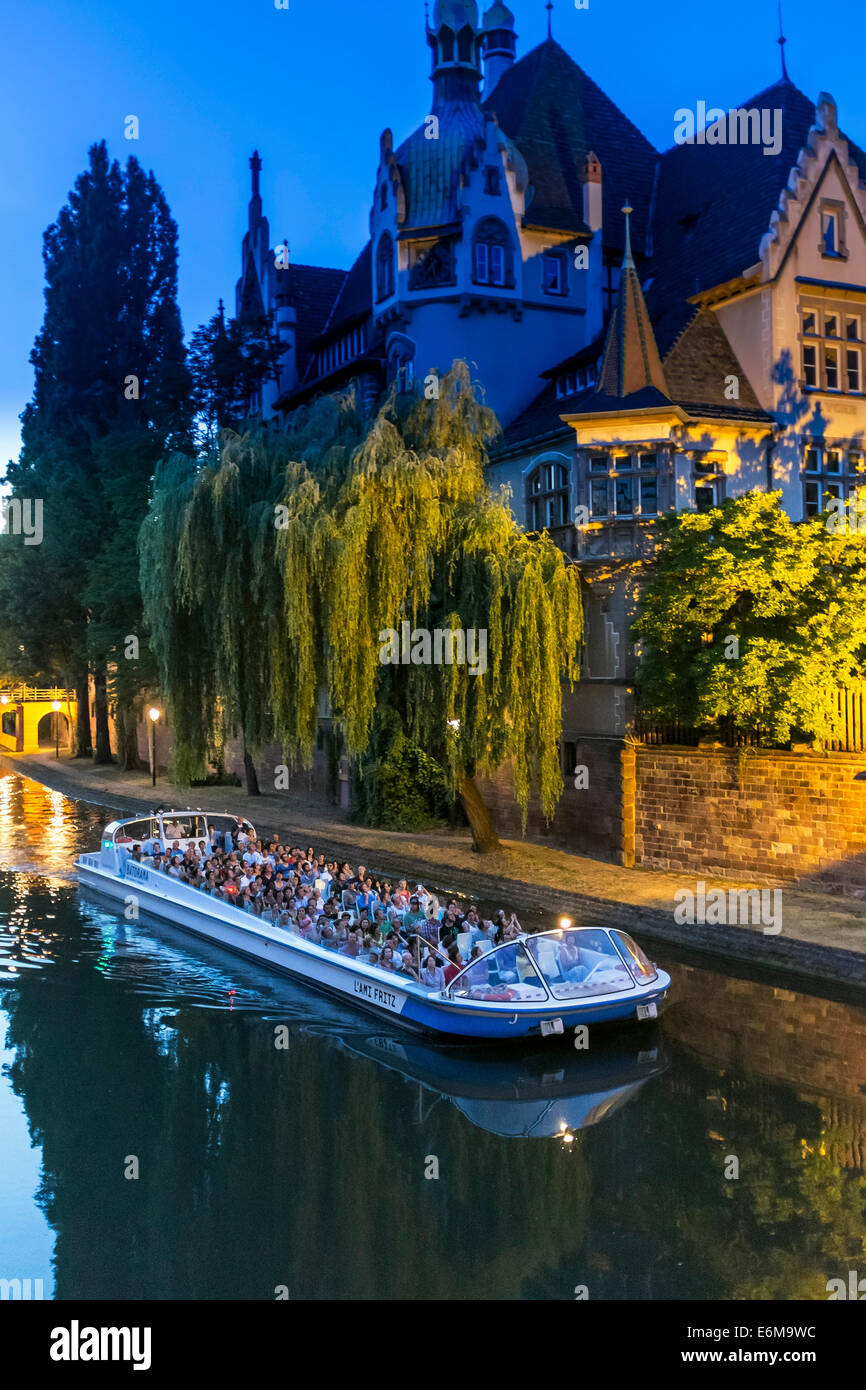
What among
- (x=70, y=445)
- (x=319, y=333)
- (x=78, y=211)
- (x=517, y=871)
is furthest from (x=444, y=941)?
(x=78, y=211)

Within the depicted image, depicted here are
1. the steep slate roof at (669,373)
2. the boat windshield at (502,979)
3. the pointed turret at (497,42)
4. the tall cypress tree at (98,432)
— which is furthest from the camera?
the pointed turret at (497,42)

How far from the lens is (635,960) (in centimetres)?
1526

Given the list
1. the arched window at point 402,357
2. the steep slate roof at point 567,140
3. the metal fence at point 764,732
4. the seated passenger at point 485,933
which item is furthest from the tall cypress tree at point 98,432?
the seated passenger at point 485,933

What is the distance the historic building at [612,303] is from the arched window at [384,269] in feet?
0.28

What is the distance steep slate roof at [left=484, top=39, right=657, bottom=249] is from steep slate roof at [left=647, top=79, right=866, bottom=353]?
1392mm

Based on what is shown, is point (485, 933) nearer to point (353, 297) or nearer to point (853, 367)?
point (853, 367)

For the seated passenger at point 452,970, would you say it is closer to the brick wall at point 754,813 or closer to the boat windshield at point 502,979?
the boat windshield at point 502,979

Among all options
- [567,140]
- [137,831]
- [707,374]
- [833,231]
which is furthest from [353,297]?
[137,831]

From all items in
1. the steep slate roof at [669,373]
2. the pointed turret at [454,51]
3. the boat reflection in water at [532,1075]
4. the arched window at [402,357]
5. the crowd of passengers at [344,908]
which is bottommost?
the boat reflection in water at [532,1075]

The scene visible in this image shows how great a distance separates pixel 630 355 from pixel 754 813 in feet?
34.0

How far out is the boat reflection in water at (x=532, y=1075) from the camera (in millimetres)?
12914

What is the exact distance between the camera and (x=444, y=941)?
1645 centimetres
